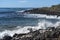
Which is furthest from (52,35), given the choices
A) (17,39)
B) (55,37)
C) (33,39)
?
(17,39)

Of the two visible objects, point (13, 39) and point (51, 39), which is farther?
point (13, 39)

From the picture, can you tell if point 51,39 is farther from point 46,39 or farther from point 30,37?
point 30,37

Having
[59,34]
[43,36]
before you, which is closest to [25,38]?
[43,36]

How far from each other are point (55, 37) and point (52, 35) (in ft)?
1.25

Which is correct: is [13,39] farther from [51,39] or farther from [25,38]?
[51,39]

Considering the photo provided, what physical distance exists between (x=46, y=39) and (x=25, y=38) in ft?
6.14

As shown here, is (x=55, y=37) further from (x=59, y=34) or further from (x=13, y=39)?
(x=13, y=39)

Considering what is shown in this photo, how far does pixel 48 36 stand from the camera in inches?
620

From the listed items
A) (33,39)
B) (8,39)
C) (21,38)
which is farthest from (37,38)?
(8,39)

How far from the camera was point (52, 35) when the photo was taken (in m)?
16.0

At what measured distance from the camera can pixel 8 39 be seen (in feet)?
56.7

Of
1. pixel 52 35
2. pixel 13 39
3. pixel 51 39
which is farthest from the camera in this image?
pixel 13 39

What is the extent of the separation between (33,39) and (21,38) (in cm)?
120

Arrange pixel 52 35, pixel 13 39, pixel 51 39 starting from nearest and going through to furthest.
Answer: pixel 51 39 < pixel 52 35 < pixel 13 39
